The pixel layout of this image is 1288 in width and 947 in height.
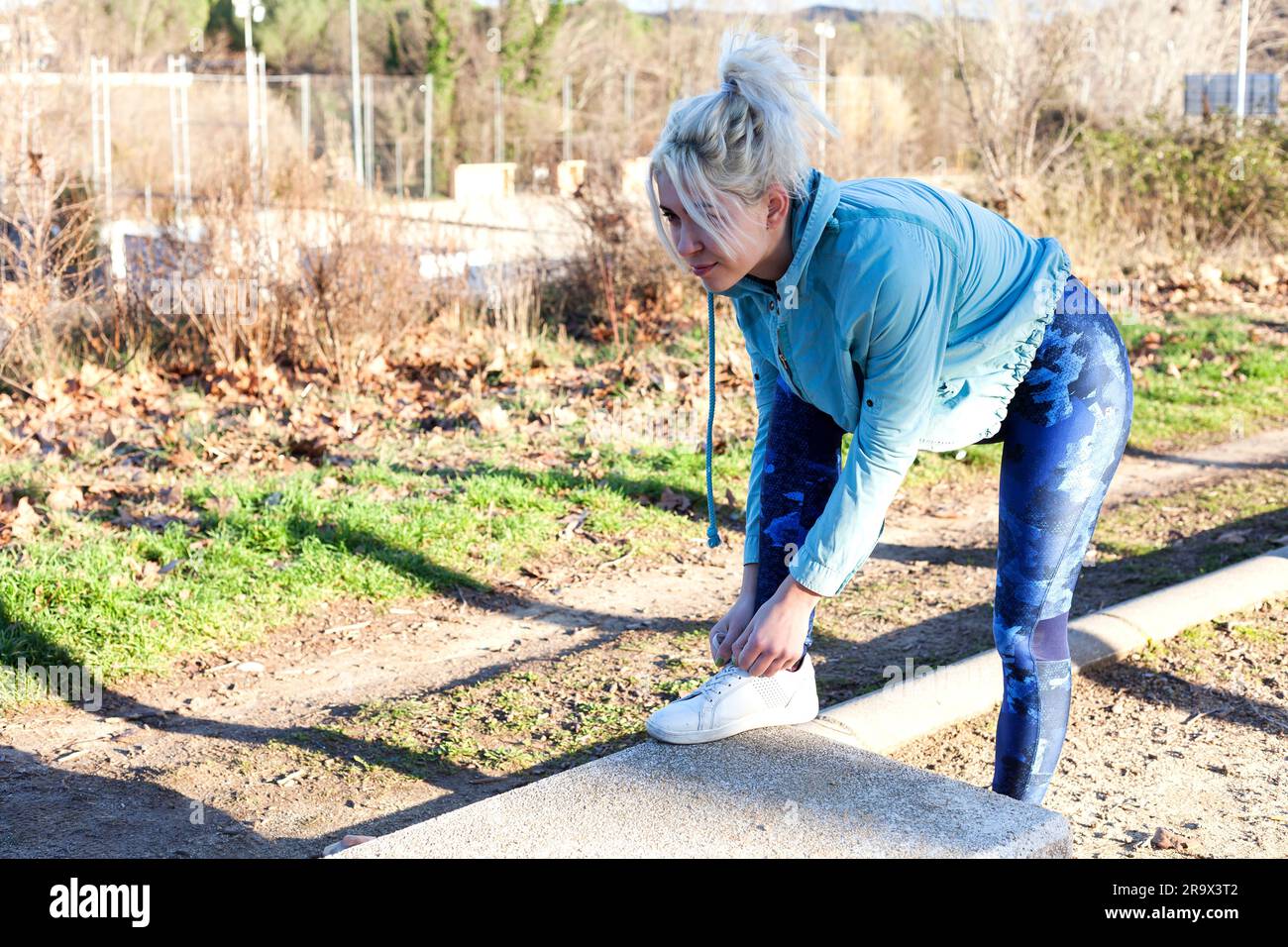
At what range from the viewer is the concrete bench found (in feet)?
8.69

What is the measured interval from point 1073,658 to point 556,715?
5.50 ft

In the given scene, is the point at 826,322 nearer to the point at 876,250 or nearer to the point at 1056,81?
the point at 876,250

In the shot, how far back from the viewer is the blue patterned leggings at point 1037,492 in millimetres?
2656

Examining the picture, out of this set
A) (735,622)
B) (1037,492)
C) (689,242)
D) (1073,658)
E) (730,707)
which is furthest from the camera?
(1073,658)

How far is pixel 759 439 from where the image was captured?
3010 millimetres

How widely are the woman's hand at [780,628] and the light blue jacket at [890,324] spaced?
55mm

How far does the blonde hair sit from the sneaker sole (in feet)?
4.22

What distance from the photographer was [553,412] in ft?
23.9

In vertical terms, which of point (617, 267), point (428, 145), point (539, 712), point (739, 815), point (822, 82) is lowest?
point (539, 712)

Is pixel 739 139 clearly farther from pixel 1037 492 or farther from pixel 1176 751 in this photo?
pixel 1176 751

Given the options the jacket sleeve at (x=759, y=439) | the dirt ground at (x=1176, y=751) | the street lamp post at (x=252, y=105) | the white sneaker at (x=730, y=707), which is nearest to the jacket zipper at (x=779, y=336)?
the jacket sleeve at (x=759, y=439)

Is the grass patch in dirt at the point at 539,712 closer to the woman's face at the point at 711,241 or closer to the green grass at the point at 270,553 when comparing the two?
the green grass at the point at 270,553

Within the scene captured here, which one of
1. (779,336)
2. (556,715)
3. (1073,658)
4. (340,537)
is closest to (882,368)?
(779,336)

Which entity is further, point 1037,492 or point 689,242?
point 1037,492
